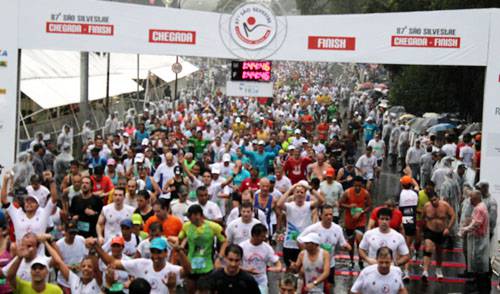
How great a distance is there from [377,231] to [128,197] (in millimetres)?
4010

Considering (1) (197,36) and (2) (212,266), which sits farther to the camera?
(1) (197,36)

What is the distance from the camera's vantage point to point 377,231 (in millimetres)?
10547

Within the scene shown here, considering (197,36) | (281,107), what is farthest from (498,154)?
(281,107)

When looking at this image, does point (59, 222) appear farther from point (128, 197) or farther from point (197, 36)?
point (197, 36)

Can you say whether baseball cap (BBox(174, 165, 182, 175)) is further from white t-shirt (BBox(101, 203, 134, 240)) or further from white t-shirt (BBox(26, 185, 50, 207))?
white t-shirt (BBox(101, 203, 134, 240))

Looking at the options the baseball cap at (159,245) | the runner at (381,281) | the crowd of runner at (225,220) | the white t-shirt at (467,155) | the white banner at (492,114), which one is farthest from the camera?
the white t-shirt at (467,155)

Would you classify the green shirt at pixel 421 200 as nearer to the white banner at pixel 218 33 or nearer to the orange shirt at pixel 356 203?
the orange shirt at pixel 356 203

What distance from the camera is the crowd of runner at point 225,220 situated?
8492 millimetres

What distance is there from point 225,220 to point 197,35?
12.1 ft

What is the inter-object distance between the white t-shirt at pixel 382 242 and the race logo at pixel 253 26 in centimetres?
712

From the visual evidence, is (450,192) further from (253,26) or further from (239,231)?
(239,231)

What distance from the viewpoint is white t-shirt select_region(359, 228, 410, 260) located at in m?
10.4

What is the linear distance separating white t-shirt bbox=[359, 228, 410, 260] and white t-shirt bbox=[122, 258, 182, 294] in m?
2.88

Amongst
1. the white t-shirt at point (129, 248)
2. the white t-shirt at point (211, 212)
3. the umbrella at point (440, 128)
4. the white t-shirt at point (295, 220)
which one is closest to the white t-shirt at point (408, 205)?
the white t-shirt at point (295, 220)
